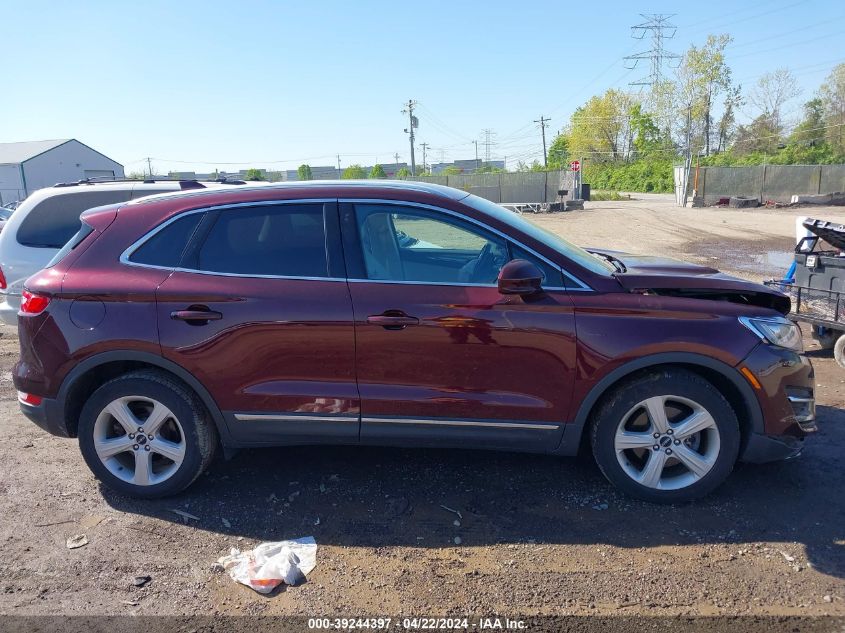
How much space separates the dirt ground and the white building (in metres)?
54.7

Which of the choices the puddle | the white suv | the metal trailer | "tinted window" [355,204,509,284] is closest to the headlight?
"tinted window" [355,204,509,284]

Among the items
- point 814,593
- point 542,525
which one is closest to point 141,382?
point 542,525

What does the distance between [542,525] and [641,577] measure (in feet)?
2.02

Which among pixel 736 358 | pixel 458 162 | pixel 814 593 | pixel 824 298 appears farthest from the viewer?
pixel 458 162

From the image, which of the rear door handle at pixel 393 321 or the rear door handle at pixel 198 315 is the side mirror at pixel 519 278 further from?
the rear door handle at pixel 198 315

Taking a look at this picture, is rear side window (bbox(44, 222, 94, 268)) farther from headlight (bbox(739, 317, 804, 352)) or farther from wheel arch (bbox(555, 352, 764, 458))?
headlight (bbox(739, 317, 804, 352))

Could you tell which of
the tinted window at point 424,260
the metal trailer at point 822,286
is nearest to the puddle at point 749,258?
the metal trailer at point 822,286

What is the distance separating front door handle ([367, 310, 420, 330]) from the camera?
356 centimetres

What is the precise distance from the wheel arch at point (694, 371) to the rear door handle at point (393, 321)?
107 centimetres

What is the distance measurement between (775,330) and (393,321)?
2.14 m

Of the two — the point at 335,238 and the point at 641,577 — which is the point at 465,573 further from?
the point at 335,238

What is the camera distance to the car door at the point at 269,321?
3.63m

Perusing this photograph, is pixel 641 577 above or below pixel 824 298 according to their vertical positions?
below

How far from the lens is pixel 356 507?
12.4 ft
